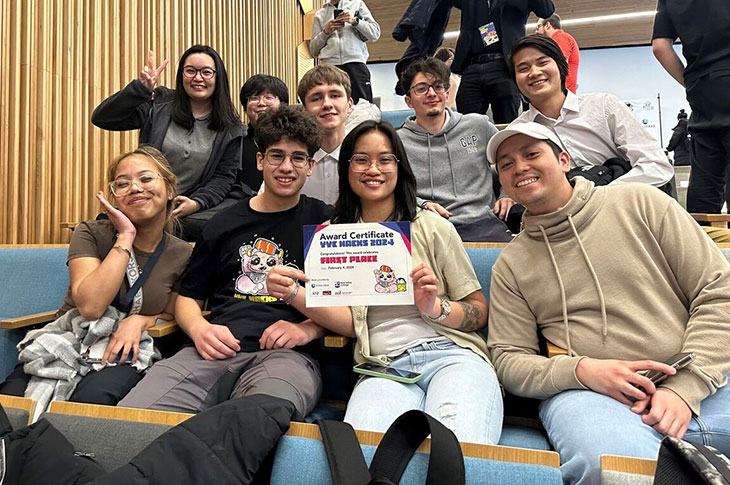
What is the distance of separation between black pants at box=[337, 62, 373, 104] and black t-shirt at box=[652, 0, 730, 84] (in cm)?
222

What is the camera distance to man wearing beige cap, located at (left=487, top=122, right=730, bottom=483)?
43.7 inches

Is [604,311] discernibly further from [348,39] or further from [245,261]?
[348,39]

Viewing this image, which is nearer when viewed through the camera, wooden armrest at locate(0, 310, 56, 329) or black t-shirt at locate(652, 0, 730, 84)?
wooden armrest at locate(0, 310, 56, 329)

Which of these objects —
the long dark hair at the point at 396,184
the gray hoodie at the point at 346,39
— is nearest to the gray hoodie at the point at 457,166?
the long dark hair at the point at 396,184

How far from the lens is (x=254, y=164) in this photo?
9.29 feet

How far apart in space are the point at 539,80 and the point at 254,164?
63.8 inches

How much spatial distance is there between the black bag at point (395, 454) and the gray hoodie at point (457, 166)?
4.98 ft

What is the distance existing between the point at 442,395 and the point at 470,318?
0.32 m

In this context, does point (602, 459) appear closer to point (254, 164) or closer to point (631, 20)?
point (254, 164)

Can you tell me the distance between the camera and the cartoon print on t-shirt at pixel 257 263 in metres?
1.67

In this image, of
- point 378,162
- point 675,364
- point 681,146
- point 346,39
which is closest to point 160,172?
point 378,162

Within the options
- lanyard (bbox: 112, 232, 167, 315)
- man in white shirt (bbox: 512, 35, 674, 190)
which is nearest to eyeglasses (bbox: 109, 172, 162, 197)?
lanyard (bbox: 112, 232, 167, 315)

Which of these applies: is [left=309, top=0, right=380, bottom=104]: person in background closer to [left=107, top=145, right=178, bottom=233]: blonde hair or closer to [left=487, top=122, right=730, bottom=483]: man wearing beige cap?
[left=107, top=145, right=178, bottom=233]: blonde hair

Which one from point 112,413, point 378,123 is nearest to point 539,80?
point 378,123
